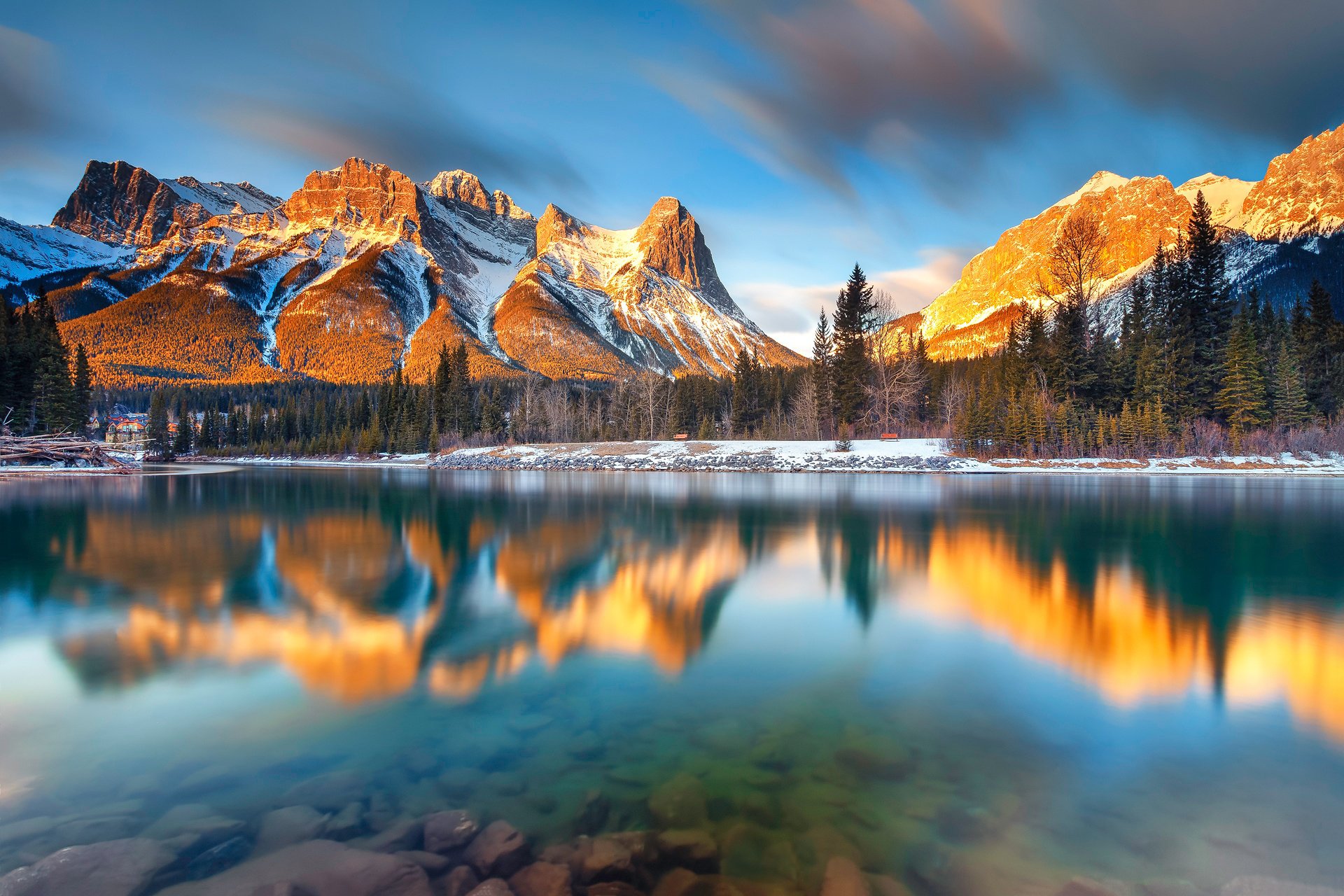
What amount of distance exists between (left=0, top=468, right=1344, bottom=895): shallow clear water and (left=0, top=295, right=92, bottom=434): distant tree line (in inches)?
1736

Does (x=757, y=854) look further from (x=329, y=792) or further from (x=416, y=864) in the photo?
(x=329, y=792)

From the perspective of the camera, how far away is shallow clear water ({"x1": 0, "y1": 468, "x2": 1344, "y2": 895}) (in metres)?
3.92

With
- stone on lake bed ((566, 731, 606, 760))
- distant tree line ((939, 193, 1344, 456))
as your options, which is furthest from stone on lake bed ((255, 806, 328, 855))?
distant tree line ((939, 193, 1344, 456))

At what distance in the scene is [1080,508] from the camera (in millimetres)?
22328

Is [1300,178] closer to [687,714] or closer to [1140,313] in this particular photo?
[1140,313]

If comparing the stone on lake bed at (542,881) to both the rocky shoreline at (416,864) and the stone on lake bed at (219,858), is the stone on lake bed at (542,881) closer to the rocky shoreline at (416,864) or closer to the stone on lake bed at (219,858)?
the rocky shoreline at (416,864)

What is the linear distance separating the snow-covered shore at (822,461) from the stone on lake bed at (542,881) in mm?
46091

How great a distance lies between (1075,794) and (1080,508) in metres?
21.6

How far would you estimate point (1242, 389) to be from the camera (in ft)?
148

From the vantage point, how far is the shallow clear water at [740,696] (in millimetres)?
3922

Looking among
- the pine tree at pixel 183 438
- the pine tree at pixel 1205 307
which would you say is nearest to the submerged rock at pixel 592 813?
the pine tree at pixel 1205 307


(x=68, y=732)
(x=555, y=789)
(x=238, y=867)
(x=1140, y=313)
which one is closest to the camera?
(x=238, y=867)

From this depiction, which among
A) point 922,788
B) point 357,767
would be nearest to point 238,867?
point 357,767

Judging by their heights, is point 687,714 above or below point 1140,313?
below
